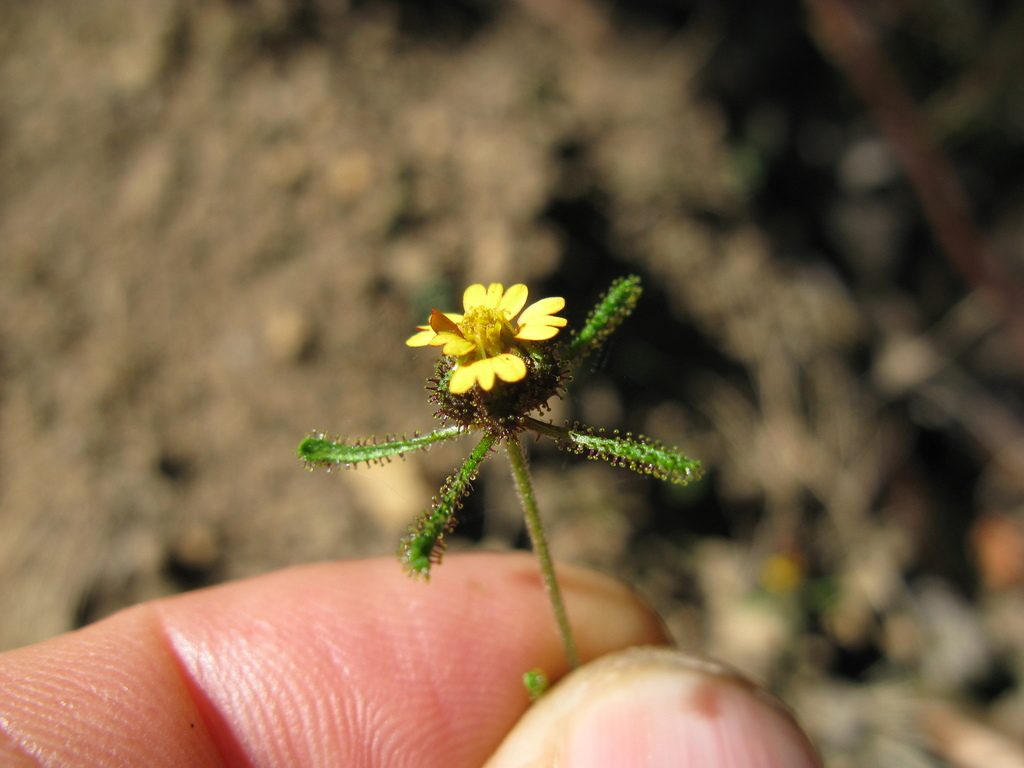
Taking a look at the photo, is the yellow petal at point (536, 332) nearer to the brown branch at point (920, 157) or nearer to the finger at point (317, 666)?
the finger at point (317, 666)

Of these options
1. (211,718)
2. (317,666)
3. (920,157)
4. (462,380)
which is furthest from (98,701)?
(920,157)

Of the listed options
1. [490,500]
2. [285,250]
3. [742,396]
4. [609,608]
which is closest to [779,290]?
[742,396]

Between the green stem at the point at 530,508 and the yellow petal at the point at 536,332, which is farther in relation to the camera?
the green stem at the point at 530,508

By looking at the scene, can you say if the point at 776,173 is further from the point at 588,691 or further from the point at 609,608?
the point at 588,691

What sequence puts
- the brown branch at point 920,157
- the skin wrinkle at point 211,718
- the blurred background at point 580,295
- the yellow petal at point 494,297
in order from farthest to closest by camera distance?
the brown branch at point 920,157
the blurred background at point 580,295
the skin wrinkle at point 211,718
the yellow petal at point 494,297

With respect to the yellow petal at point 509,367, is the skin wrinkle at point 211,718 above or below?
below

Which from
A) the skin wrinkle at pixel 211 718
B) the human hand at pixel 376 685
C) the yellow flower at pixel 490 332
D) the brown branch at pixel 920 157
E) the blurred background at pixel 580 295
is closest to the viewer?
the yellow flower at pixel 490 332

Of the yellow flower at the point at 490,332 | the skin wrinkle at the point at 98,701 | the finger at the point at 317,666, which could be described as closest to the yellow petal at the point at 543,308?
the yellow flower at the point at 490,332

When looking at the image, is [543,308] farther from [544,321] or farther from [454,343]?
[454,343]

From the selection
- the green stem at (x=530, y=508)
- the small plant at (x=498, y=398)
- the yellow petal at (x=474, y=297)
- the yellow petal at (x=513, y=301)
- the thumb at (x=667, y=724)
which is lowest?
the thumb at (x=667, y=724)
